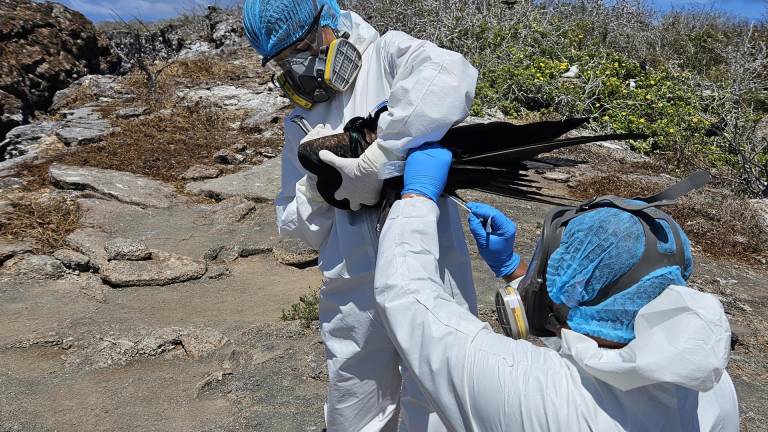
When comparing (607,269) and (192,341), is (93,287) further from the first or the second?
(607,269)

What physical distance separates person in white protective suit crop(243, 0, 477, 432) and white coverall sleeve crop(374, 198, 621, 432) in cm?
58

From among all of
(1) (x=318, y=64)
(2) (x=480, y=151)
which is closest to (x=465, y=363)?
(2) (x=480, y=151)

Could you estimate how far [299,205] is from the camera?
6.61 ft

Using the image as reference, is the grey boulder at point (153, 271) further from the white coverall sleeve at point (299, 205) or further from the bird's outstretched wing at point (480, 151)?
the bird's outstretched wing at point (480, 151)

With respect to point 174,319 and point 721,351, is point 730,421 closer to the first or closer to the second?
point 721,351

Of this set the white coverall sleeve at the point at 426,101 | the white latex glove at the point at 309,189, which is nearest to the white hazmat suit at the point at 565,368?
the white coverall sleeve at the point at 426,101

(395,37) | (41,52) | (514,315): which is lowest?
(41,52)

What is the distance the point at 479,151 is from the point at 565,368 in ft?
2.61

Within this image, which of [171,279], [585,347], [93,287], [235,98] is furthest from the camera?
[235,98]

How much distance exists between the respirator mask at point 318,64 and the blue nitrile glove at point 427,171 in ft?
1.59

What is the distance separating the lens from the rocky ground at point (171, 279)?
2908 millimetres

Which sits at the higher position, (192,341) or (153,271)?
(192,341)

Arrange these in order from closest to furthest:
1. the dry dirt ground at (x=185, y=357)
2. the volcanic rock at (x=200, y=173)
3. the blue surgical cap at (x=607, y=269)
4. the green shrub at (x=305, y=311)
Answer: the blue surgical cap at (x=607, y=269)
the dry dirt ground at (x=185, y=357)
the green shrub at (x=305, y=311)
the volcanic rock at (x=200, y=173)

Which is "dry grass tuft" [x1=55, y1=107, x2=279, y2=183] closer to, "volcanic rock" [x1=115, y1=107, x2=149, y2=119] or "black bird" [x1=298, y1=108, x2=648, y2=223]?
"volcanic rock" [x1=115, y1=107, x2=149, y2=119]
